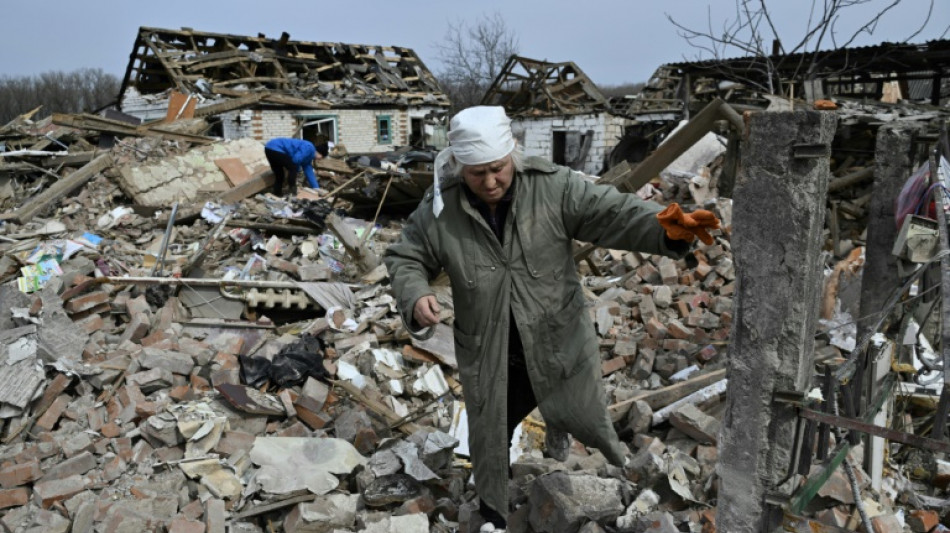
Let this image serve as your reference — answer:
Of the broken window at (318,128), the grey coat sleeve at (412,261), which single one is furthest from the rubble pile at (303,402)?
the broken window at (318,128)

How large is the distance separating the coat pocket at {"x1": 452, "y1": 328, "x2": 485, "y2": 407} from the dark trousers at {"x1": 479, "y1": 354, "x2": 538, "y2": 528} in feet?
0.61

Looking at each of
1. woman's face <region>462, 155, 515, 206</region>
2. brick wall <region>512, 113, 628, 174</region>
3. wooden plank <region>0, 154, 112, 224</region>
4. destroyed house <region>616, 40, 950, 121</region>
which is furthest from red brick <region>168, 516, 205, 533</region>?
brick wall <region>512, 113, 628, 174</region>

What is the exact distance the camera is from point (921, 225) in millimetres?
3516

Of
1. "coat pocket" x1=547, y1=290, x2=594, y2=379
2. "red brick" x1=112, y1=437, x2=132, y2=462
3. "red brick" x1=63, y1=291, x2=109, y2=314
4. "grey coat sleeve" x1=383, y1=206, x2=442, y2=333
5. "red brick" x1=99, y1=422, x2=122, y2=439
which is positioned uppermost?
"grey coat sleeve" x1=383, y1=206, x2=442, y2=333

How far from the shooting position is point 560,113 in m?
19.8

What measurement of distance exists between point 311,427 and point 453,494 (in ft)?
4.65

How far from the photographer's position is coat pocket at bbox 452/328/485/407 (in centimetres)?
294

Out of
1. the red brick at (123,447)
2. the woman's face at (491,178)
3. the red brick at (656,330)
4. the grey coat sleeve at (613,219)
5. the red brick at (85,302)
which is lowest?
the red brick at (123,447)

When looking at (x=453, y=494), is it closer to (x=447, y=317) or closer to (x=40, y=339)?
(x=447, y=317)

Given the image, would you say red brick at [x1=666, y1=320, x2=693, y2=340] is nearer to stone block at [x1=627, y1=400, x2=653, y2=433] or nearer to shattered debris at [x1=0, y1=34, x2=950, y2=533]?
shattered debris at [x1=0, y1=34, x2=950, y2=533]

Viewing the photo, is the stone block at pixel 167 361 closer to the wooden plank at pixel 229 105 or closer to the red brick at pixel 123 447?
the red brick at pixel 123 447

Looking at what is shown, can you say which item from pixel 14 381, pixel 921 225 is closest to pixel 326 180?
pixel 14 381

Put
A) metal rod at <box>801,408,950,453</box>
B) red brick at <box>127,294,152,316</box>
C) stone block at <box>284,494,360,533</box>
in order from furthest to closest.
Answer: red brick at <box>127,294,152,316</box>
stone block at <box>284,494,360,533</box>
metal rod at <box>801,408,950,453</box>

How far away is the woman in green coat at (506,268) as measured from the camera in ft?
9.07
